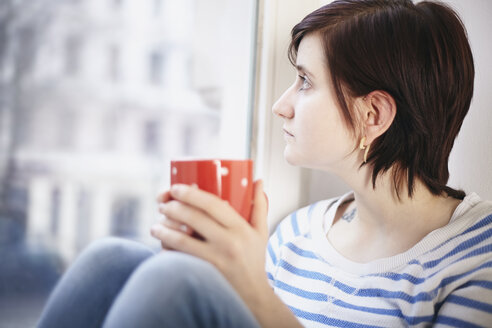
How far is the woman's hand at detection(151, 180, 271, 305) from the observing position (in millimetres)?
615

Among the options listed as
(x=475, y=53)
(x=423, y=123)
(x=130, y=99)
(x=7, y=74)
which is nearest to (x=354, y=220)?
(x=423, y=123)

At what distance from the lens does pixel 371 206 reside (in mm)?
959

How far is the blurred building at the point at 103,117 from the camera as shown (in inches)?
37.4

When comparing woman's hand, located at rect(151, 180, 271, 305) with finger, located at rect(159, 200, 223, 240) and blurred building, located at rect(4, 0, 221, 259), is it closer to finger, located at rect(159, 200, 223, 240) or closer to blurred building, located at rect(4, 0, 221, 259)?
finger, located at rect(159, 200, 223, 240)

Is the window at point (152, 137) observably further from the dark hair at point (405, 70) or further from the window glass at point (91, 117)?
the dark hair at point (405, 70)

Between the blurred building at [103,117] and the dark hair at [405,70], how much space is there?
0.36 metres

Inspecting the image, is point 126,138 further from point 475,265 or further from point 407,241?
point 475,265

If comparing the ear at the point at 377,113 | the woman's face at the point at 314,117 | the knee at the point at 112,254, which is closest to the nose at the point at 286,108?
the woman's face at the point at 314,117

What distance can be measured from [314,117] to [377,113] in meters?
0.13

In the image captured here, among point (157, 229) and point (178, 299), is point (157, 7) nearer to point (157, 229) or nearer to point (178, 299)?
point (157, 229)

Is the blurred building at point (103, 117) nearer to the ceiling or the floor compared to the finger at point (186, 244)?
nearer to the ceiling

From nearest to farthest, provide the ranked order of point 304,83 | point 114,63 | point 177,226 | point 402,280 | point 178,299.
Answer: point 178,299
point 177,226
point 402,280
point 304,83
point 114,63

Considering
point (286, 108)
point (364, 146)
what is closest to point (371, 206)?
point (364, 146)

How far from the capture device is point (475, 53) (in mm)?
1025
